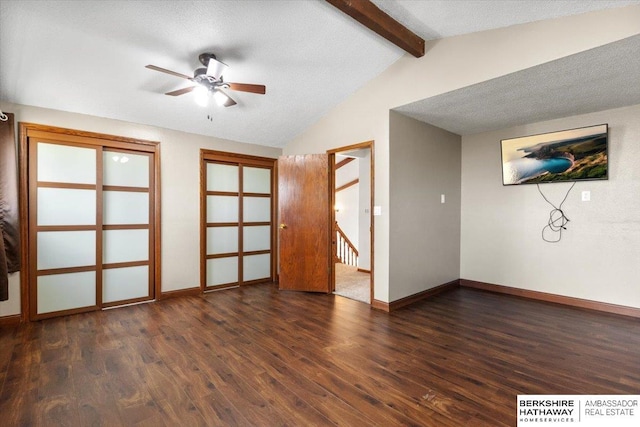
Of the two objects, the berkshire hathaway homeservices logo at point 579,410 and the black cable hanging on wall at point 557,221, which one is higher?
the black cable hanging on wall at point 557,221

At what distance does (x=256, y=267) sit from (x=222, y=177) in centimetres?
169

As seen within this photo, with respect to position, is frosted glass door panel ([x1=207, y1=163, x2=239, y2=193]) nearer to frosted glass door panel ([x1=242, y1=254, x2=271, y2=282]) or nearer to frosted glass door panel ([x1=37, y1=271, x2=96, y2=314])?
frosted glass door panel ([x1=242, y1=254, x2=271, y2=282])

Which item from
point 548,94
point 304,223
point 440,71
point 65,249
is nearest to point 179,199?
point 65,249

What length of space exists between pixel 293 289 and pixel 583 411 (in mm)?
3562

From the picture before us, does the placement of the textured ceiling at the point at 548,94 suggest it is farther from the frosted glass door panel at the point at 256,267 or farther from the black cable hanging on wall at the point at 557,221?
the frosted glass door panel at the point at 256,267

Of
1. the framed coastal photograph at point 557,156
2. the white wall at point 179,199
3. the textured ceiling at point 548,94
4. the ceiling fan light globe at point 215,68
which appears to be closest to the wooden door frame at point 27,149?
the white wall at point 179,199

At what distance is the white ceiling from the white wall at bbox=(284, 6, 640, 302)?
0.36 feet

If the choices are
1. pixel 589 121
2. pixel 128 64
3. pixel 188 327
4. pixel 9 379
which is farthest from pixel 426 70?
pixel 9 379

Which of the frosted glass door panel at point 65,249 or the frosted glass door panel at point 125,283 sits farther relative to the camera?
the frosted glass door panel at point 125,283

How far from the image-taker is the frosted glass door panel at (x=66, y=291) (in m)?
3.44

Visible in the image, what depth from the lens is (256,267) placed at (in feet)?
17.1

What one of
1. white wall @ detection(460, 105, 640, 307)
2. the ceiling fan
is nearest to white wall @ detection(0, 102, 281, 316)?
the ceiling fan

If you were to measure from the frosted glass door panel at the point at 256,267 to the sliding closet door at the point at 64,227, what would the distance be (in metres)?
2.08

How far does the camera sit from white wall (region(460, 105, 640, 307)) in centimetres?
351
